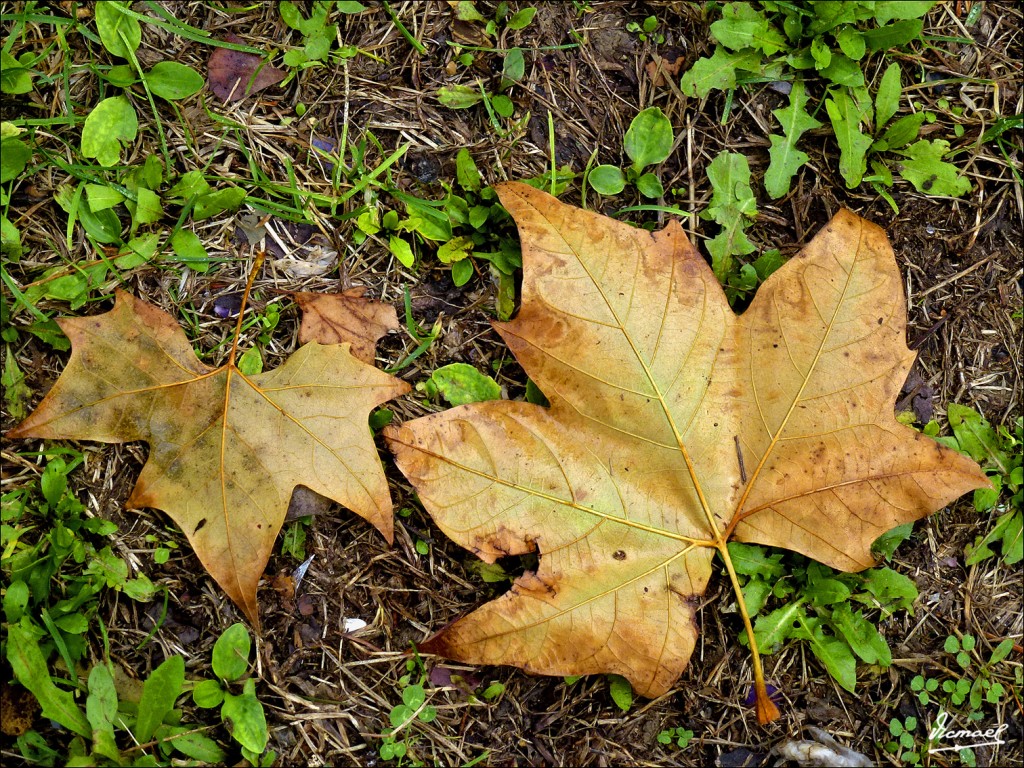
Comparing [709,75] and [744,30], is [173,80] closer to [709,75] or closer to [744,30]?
A: [709,75]

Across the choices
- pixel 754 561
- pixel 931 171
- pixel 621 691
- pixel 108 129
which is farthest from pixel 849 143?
pixel 108 129

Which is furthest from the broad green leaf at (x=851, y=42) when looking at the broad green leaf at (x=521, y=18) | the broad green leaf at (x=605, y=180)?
the broad green leaf at (x=521, y=18)

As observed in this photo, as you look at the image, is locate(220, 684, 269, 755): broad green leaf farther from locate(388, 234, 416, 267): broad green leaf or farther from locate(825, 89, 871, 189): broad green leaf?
locate(825, 89, 871, 189): broad green leaf

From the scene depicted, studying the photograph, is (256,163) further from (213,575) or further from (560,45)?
(213,575)

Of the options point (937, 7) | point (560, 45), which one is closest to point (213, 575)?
point (560, 45)

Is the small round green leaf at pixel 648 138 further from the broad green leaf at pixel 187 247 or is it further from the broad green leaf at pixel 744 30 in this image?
the broad green leaf at pixel 187 247

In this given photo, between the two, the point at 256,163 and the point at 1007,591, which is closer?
the point at 256,163
